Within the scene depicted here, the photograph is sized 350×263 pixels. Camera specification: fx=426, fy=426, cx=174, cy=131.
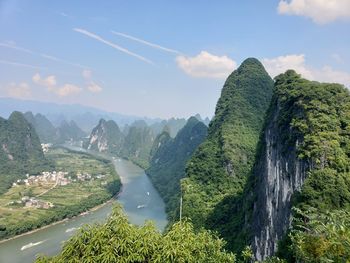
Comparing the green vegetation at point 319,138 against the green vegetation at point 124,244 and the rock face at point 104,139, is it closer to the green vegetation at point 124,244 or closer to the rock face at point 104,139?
the green vegetation at point 124,244

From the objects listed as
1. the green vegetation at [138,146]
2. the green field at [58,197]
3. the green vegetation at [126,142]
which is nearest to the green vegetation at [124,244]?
the green field at [58,197]

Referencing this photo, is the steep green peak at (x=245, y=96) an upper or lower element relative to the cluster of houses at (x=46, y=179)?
upper

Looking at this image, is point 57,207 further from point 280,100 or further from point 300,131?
point 300,131

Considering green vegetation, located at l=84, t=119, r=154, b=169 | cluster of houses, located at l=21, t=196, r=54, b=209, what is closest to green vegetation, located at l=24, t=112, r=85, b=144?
green vegetation, located at l=84, t=119, r=154, b=169

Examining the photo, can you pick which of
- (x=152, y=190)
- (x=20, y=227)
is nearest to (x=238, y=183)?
(x=20, y=227)

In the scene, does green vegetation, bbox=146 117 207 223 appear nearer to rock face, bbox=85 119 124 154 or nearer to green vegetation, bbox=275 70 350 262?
green vegetation, bbox=275 70 350 262

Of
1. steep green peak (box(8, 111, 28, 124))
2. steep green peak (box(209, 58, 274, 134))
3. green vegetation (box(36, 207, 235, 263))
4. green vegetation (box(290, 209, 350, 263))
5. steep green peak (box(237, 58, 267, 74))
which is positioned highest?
steep green peak (box(237, 58, 267, 74))
